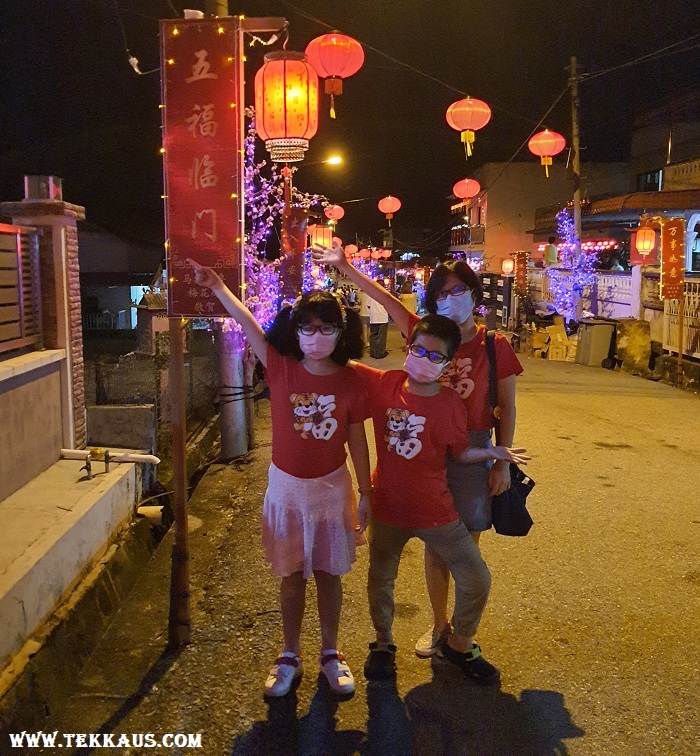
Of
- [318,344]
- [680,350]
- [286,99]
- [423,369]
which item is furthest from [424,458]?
[680,350]

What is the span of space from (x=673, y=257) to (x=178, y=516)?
14019 millimetres

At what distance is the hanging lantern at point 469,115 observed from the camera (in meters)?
12.2

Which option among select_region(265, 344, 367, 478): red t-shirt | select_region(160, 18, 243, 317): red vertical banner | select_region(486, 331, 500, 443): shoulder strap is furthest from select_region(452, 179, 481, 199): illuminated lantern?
select_region(265, 344, 367, 478): red t-shirt

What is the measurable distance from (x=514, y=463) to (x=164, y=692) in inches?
87.5

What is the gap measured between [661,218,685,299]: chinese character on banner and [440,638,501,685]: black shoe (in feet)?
43.6

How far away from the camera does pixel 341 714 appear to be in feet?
11.2

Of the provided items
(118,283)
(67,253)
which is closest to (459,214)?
(118,283)

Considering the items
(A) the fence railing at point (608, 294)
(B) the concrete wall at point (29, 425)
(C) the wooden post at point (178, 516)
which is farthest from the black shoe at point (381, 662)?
(A) the fence railing at point (608, 294)

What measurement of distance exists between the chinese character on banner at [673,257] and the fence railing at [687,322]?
11.0 inches

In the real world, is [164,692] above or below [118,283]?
below

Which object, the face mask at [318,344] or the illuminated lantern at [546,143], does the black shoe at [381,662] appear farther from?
the illuminated lantern at [546,143]

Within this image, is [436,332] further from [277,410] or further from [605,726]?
[605,726]

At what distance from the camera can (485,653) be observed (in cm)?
405

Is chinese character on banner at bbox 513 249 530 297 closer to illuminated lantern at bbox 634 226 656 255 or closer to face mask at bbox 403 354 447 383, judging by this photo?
illuminated lantern at bbox 634 226 656 255
